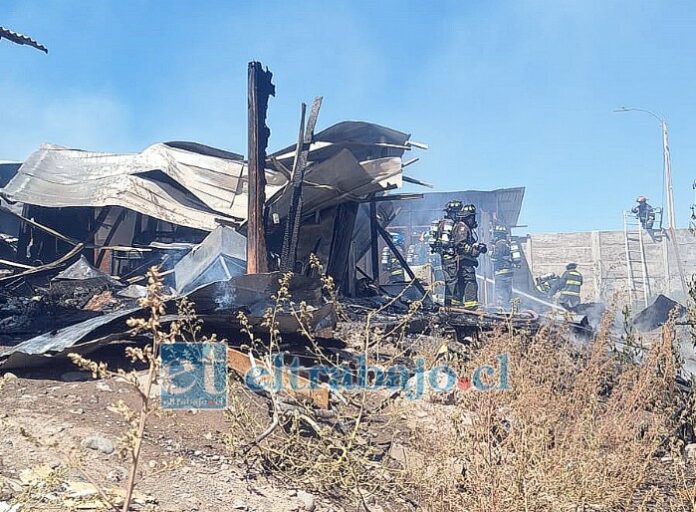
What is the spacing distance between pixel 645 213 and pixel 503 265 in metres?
7.13

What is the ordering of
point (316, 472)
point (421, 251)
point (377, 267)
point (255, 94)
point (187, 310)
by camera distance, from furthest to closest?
point (421, 251) < point (377, 267) < point (255, 94) < point (187, 310) < point (316, 472)

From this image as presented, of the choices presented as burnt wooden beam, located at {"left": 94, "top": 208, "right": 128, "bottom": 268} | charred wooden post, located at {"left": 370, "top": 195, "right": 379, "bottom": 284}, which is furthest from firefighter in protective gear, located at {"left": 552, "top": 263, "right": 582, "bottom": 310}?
burnt wooden beam, located at {"left": 94, "top": 208, "right": 128, "bottom": 268}

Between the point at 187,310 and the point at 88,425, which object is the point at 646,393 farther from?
the point at 88,425

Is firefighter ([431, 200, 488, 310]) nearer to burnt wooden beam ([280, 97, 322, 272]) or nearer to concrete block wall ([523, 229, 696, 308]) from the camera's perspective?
burnt wooden beam ([280, 97, 322, 272])

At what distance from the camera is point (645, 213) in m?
17.3

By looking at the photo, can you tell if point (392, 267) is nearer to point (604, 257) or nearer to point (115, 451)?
point (115, 451)

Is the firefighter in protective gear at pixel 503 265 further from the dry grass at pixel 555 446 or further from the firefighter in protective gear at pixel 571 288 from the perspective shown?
the dry grass at pixel 555 446

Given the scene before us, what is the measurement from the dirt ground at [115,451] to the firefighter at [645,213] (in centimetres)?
1676

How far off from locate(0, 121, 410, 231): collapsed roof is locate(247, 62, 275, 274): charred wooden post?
4.08ft

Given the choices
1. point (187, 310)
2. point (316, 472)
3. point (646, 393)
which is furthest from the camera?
point (646, 393)

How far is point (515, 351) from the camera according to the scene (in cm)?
391

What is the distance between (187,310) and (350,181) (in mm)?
4383

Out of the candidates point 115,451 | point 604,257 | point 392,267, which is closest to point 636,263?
point 604,257

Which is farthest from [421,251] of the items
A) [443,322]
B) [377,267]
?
[443,322]
